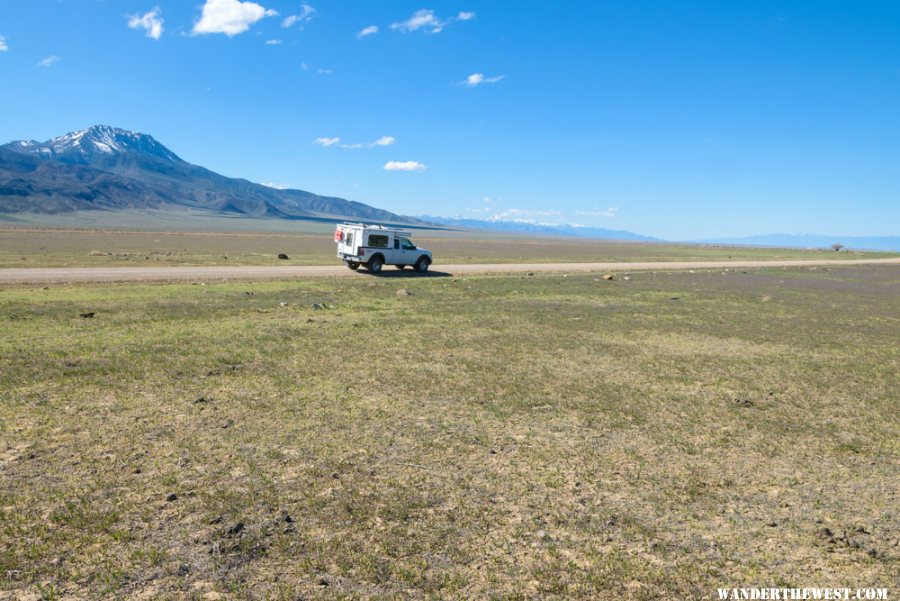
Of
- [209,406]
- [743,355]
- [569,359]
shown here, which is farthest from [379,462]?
[743,355]

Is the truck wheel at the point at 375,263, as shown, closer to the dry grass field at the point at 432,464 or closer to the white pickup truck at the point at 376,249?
the white pickup truck at the point at 376,249

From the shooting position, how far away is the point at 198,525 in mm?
4852

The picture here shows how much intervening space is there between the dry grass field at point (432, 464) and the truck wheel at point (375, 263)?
1724cm

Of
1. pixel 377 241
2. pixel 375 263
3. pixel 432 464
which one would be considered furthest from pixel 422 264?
pixel 432 464

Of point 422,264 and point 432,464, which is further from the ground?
point 422,264

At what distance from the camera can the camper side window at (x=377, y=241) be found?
30484mm

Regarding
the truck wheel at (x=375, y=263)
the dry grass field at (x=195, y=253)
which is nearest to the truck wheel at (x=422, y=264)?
the truck wheel at (x=375, y=263)

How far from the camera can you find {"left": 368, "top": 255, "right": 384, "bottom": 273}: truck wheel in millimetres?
30688

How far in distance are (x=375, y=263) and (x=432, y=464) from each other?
2522cm

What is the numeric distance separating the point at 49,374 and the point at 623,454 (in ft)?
30.7

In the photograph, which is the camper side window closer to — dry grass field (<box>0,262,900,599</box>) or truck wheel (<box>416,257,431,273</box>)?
truck wheel (<box>416,257,431,273</box>)

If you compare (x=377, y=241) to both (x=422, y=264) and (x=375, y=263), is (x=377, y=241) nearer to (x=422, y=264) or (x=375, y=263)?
(x=375, y=263)

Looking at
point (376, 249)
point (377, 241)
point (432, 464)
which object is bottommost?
point (432, 464)

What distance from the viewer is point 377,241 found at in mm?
30812
